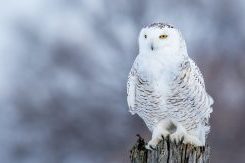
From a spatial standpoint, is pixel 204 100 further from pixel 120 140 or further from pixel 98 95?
pixel 98 95

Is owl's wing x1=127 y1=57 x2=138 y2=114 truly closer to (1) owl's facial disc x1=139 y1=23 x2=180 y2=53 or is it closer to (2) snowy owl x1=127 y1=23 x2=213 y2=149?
(2) snowy owl x1=127 y1=23 x2=213 y2=149

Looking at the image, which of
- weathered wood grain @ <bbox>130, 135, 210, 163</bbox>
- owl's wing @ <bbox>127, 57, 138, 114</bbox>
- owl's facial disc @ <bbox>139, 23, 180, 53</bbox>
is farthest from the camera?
owl's wing @ <bbox>127, 57, 138, 114</bbox>

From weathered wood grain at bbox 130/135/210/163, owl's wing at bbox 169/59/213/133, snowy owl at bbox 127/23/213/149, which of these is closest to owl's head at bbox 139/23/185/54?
snowy owl at bbox 127/23/213/149

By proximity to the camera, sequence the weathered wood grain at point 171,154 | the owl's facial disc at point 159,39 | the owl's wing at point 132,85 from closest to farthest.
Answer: the weathered wood grain at point 171,154
the owl's facial disc at point 159,39
the owl's wing at point 132,85

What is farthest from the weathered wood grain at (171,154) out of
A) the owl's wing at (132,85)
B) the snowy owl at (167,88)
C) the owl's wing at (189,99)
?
the owl's wing at (132,85)

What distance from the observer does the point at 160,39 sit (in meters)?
5.20

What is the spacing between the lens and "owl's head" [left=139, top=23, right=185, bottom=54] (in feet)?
17.0

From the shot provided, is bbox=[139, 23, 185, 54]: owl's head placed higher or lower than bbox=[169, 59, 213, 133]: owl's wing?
higher

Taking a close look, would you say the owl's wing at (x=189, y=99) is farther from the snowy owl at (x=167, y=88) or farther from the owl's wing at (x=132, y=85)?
the owl's wing at (x=132, y=85)

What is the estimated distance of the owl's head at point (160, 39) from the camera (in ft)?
17.0

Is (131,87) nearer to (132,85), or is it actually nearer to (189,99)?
(132,85)

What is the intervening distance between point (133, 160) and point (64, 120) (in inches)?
328

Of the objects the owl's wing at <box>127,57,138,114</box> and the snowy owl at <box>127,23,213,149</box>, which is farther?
the owl's wing at <box>127,57,138,114</box>

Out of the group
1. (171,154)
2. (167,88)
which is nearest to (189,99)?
(167,88)
